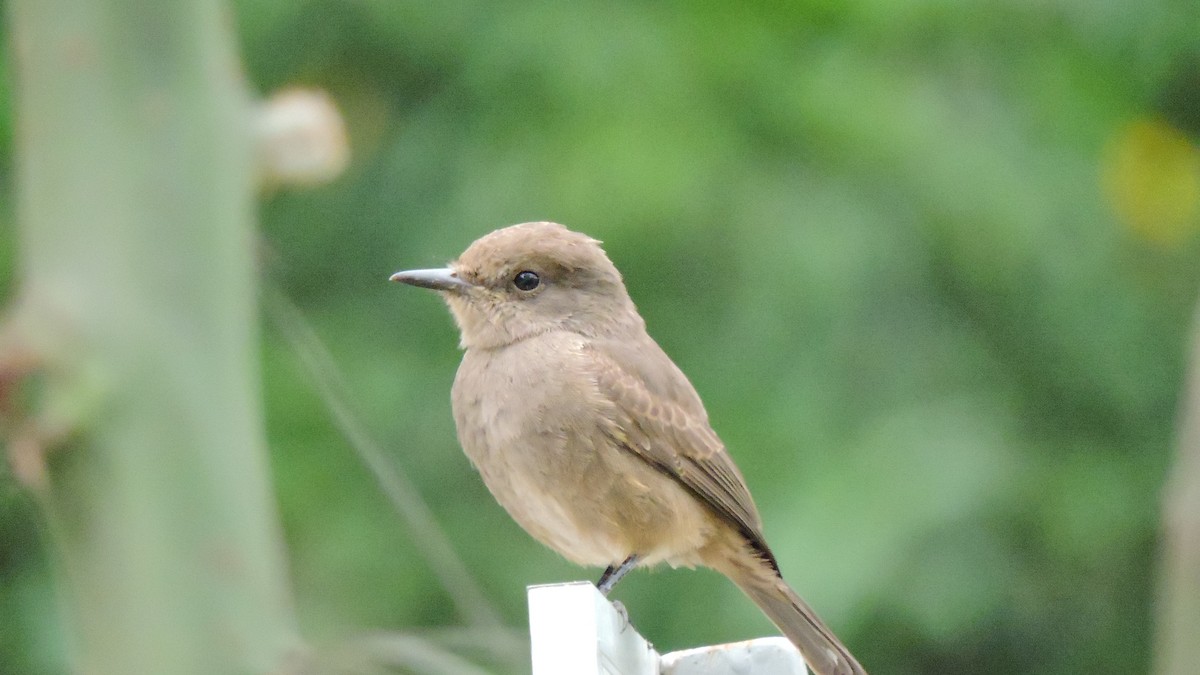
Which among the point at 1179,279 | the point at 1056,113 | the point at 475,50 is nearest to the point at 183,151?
the point at 475,50

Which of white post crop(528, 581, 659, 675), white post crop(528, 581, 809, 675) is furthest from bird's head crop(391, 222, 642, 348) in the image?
white post crop(528, 581, 659, 675)

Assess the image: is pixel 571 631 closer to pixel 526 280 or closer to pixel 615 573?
pixel 615 573

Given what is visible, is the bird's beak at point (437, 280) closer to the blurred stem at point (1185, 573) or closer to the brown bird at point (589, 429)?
the brown bird at point (589, 429)

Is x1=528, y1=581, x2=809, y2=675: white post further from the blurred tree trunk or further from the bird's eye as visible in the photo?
the blurred tree trunk

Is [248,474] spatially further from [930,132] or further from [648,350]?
[930,132]

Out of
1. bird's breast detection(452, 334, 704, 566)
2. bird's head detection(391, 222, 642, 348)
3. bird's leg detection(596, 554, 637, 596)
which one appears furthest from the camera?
bird's head detection(391, 222, 642, 348)

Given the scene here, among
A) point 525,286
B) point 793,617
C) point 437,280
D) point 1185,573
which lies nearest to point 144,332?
point 437,280

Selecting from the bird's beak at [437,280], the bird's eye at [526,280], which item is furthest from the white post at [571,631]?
the bird's eye at [526,280]
